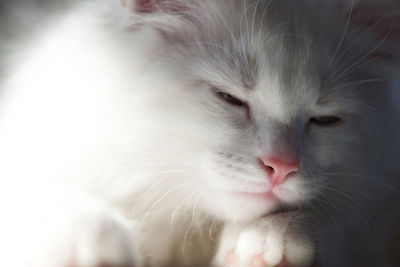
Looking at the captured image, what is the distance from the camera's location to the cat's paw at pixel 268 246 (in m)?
0.79

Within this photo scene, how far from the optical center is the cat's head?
32.2 inches

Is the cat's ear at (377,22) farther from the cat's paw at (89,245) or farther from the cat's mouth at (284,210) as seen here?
the cat's paw at (89,245)

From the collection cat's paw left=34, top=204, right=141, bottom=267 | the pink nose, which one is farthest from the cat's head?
cat's paw left=34, top=204, right=141, bottom=267

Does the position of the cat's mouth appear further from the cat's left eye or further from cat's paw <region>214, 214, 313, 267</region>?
the cat's left eye

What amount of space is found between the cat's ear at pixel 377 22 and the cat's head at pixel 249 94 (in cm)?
2

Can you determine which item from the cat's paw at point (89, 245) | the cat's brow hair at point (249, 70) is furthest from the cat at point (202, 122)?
the cat's paw at point (89, 245)

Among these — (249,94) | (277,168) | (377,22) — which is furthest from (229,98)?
(377,22)

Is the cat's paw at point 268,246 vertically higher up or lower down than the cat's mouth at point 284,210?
lower down

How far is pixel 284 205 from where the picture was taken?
2.88 feet

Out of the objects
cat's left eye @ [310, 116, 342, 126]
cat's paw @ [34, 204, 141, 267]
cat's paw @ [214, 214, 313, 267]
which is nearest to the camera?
cat's paw @ [34, 204, 141, 267]

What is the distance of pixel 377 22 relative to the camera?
3.14 ft

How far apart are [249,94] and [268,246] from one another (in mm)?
238

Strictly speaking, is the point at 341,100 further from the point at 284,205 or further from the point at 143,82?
the point at 143,82

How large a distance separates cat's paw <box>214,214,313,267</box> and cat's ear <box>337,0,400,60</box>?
36 cm
